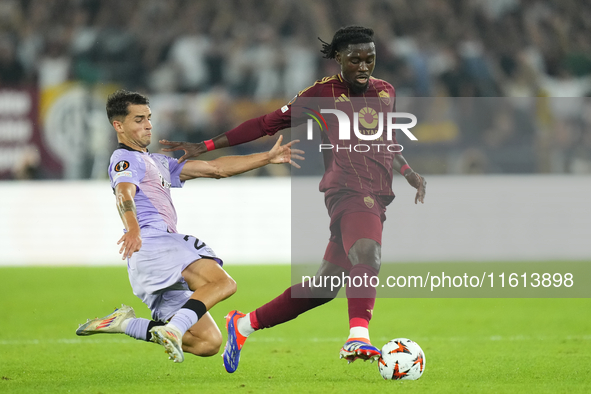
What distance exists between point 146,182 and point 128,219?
0.52m

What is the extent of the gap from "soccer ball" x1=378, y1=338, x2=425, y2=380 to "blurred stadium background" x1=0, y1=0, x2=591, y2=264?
708cm

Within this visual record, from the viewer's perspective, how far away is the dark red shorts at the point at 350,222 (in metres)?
5.35

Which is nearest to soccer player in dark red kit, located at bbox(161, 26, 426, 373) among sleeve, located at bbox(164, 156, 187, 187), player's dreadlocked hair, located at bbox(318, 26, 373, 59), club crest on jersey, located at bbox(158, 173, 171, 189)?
player's dreadlocked hair, located at bbox(318, 26, 373, 59)

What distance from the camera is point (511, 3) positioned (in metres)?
17.0

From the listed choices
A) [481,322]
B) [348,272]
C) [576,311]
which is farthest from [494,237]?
[348,272]

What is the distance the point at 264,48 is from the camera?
15672 millimetres

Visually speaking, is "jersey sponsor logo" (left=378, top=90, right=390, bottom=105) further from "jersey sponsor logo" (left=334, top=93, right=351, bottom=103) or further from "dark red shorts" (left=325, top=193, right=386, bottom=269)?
"dark red shorts" (left=325, top=193, right=386, bottom=269)

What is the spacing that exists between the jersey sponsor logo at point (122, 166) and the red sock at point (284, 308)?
4.38 feet

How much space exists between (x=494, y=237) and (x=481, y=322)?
14.9 ft

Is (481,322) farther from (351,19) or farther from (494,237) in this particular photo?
(351,19)

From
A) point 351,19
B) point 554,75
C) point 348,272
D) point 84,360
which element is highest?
point 351,19

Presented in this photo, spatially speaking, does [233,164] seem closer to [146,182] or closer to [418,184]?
[146,182]

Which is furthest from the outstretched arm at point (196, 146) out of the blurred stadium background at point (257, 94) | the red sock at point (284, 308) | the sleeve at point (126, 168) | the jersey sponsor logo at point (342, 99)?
the blurred stadium background at point (257, 94)

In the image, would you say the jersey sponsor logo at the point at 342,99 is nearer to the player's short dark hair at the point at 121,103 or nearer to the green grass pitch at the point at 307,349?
the player's short dark hair at the point at 121,103
